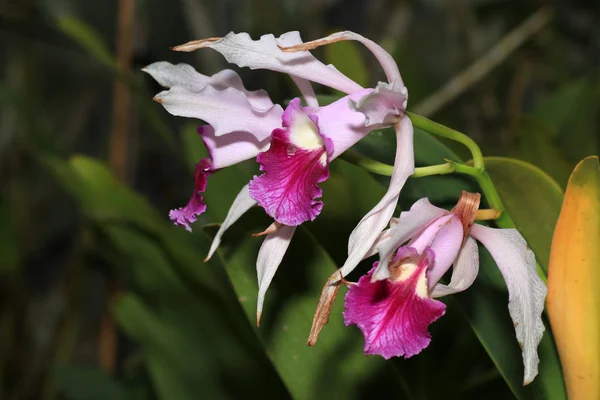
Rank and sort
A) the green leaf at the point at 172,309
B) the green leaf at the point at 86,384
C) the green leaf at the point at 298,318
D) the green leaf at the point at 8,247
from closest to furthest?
the green leaf at the point at 298,318 → the green leaf at the point at 172,309 → the green leaf at the point at 86,384 → the green leaf at the point at 8,247

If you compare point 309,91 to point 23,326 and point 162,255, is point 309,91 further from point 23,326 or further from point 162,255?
point 23,326

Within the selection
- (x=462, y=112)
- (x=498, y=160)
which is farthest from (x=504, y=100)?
(x=498, y=160)

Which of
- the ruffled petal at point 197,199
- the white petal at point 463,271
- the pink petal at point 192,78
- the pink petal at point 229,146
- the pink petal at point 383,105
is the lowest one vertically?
the white petal at point 463,271

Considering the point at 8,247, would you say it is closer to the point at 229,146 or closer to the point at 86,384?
the point at 86,384

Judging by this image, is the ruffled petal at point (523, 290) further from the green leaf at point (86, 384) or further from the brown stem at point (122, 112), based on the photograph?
the brown stem at point (122, 112)

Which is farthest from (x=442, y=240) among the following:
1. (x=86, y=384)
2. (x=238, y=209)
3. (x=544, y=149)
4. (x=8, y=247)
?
(x=8, y=247)

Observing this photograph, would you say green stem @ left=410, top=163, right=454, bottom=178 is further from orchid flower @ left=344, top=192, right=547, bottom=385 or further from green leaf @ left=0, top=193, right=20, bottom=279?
green leaf @ left=0, top=193, right=20, bottom=279

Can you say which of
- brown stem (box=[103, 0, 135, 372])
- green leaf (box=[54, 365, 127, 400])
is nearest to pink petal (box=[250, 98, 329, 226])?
green leaf (box=[54, 365, 127, 400])

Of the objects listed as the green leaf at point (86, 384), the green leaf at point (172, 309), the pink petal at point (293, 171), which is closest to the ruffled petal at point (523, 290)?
the pink petal at point (293, 171)
